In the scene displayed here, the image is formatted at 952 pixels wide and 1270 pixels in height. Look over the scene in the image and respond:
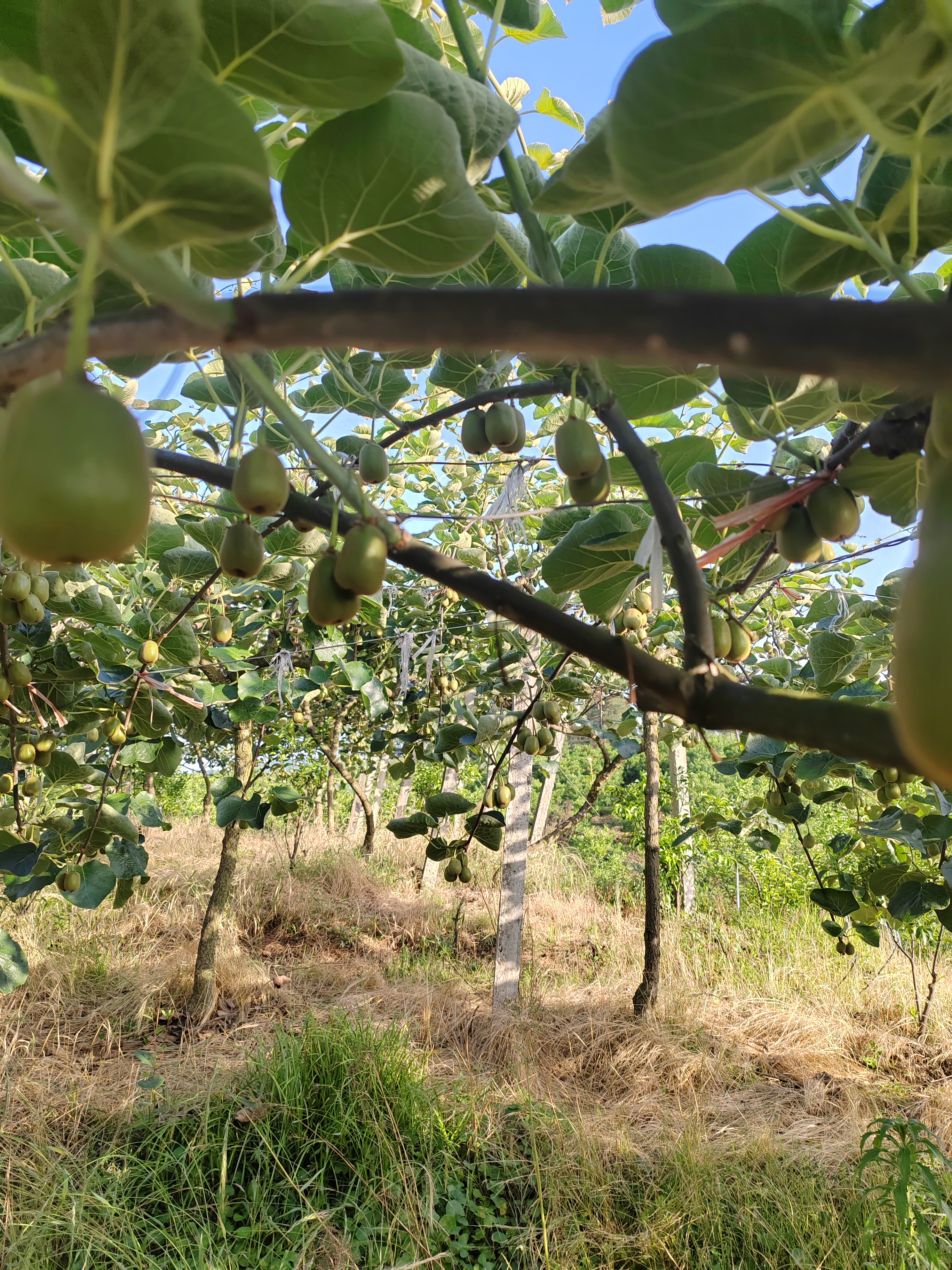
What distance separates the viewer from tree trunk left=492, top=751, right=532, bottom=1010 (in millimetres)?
3930

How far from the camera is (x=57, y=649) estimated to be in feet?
5.56

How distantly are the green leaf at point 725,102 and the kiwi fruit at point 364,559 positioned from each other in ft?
0.85

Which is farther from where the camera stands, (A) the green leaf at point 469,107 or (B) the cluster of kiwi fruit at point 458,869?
(B) the cluster of kiwi fruit at point 458,869

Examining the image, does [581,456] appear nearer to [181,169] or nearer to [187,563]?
[181,169]

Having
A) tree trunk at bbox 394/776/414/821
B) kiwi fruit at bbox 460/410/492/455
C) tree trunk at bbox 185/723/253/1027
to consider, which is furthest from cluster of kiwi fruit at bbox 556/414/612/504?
tree trunk at bbox 394/776/414/821

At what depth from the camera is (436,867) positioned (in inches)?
295

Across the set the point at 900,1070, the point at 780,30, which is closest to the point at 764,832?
the point at 780,30

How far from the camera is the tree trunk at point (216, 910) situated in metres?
3.67

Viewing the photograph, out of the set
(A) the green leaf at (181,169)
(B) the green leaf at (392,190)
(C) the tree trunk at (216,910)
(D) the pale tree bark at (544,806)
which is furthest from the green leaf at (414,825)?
(D) the pale tree bark at (544,806)

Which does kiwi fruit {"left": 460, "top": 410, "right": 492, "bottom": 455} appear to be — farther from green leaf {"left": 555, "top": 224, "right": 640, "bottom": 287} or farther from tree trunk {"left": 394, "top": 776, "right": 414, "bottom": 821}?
tree trunk {"left": 394, "top": 776, "right": 414, "bottom": 821}

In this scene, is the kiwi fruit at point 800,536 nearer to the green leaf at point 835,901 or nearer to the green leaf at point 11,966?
the green leaf at point 835,901

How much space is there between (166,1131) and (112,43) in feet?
11.3

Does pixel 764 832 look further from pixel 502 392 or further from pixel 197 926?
pixel 197 926

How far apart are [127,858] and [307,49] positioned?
1.68m
